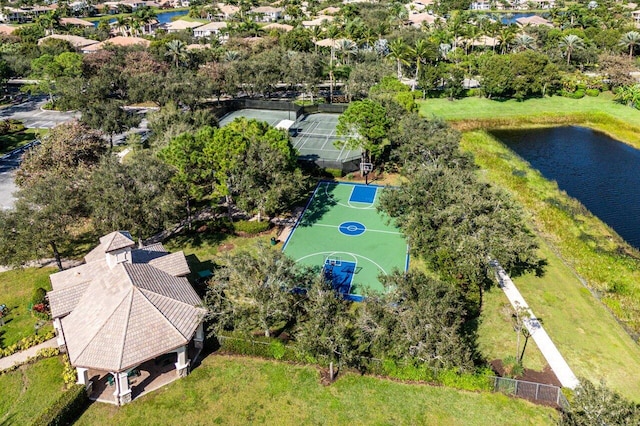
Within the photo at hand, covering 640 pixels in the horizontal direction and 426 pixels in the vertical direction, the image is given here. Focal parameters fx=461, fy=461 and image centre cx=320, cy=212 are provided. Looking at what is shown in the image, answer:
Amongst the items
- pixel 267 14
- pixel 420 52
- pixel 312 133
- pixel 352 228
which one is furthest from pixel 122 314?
pixel 267 14

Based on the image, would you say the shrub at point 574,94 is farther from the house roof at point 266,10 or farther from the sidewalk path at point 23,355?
the house roof at point 266,10

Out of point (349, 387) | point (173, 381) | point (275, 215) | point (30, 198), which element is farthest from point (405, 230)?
point (30, 198)

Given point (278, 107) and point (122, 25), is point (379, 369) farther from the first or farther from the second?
point (122, 25)

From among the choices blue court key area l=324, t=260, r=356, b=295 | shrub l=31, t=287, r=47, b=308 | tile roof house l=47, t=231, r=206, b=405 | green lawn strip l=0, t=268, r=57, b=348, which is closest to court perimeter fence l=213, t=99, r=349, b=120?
blue court key area l=324, t=260, r=356, b=295

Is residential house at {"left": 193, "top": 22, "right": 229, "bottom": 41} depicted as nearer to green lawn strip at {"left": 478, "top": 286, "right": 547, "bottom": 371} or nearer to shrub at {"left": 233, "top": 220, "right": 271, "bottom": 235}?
shrub at {"left": 233, "top": 220, "right": 271, "bottom": 235}

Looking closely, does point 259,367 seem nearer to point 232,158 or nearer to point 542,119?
point 232,158

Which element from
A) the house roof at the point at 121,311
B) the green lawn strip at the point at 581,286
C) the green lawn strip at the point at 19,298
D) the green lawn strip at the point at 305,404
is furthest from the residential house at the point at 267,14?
the green lawn strip at the point at 305,404

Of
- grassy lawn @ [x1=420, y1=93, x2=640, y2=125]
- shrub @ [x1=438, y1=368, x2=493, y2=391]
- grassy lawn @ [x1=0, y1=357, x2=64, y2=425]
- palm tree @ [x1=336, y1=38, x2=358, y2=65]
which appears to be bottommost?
shrub @ [x1=438, y1=368, x2=493, y2=391]
